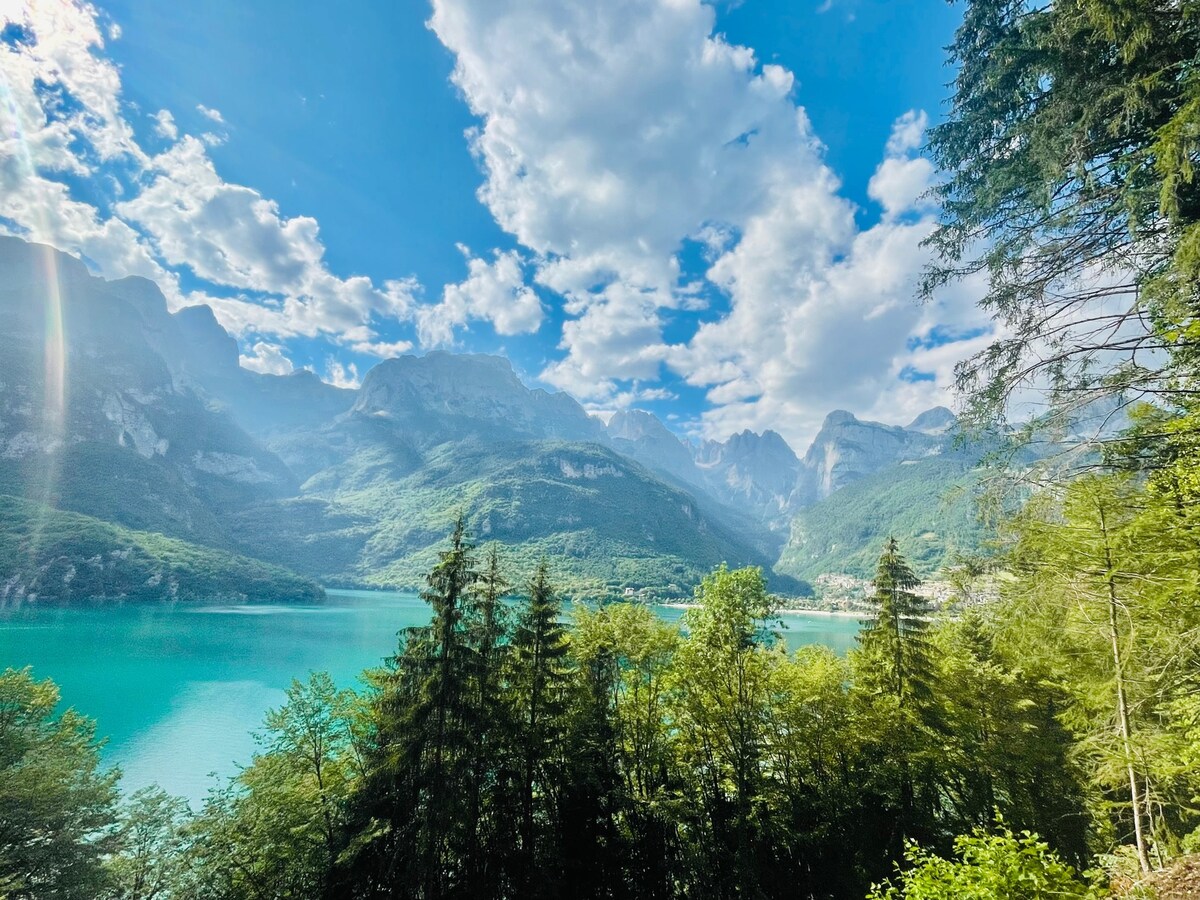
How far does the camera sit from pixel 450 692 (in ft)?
42.1

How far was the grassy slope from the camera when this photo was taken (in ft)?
278

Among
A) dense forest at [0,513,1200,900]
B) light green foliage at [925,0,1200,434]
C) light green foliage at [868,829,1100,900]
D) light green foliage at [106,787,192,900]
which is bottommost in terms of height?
light green foliage at [106,787,192,900]

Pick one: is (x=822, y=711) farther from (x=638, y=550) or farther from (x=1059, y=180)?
(x=638, y=550)

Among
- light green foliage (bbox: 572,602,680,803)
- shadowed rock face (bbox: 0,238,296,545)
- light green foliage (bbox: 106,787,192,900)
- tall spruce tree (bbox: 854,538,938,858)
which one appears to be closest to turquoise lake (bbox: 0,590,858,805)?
light green foliage (bbox: 106,787,192,900)

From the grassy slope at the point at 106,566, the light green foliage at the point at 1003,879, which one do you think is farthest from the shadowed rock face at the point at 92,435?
the light green foliage at the point at 1003,879

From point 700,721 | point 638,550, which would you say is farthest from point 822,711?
point 638,550

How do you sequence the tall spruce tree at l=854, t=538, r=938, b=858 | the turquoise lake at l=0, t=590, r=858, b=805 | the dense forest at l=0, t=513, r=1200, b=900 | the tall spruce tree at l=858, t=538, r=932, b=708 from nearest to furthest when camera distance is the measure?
the dense forest at l=0, t=513, r=1200, b=900 < the tall spruce tree at l=854, t=538, r=938, b=858 < the tall spruce tree at l=858, t=538, r=932, b=708 < the turquoise lake at l=0, t=590, r=858, b=805

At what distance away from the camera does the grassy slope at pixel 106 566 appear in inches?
3334

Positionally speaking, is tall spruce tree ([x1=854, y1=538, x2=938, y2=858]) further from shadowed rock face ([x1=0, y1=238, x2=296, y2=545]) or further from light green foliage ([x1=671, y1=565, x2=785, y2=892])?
shadowed rock face ([x1=0, y1=238, x2=296, y2=545])

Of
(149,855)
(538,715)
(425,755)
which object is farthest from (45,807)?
(538,715)

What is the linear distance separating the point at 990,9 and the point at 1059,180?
3635 mm

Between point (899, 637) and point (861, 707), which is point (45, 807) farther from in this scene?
point (899, 637)

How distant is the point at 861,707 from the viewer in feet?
48.7

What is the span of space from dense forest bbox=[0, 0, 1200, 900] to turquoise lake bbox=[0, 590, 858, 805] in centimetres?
999
